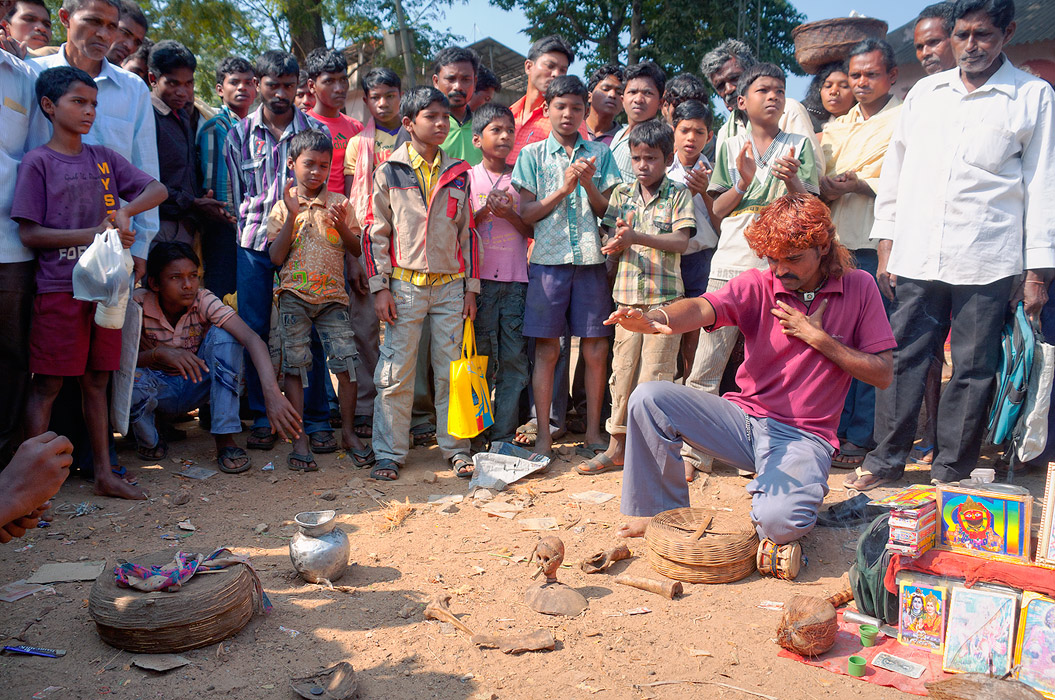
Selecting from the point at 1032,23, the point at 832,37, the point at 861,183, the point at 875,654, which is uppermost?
the point at 1032,23

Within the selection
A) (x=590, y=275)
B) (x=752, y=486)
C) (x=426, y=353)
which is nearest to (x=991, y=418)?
(x=752, y=486)

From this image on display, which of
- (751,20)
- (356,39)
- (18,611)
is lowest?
(18,611)

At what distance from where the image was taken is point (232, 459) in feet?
17.3

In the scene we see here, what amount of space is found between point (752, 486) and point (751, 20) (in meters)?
20.2

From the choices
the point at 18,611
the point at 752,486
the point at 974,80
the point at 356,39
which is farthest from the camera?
the point at 356,39

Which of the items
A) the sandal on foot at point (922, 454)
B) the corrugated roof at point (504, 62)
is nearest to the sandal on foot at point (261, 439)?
the sandal on foot at point (922, 454)

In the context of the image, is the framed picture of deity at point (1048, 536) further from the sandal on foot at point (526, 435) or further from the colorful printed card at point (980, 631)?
the sandal on foot at point (526, 435)

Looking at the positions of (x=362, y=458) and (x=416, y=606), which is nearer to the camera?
(x=416, y=606)

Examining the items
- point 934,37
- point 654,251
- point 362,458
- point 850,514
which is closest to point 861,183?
point 934,37

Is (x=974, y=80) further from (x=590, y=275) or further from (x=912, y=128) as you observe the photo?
(x=590, y=275)

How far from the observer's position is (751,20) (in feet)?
69.3

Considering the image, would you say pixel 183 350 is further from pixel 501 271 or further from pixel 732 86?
pixel 732 86

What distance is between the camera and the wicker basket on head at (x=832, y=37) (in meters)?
6.34

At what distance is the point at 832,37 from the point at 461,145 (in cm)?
310
